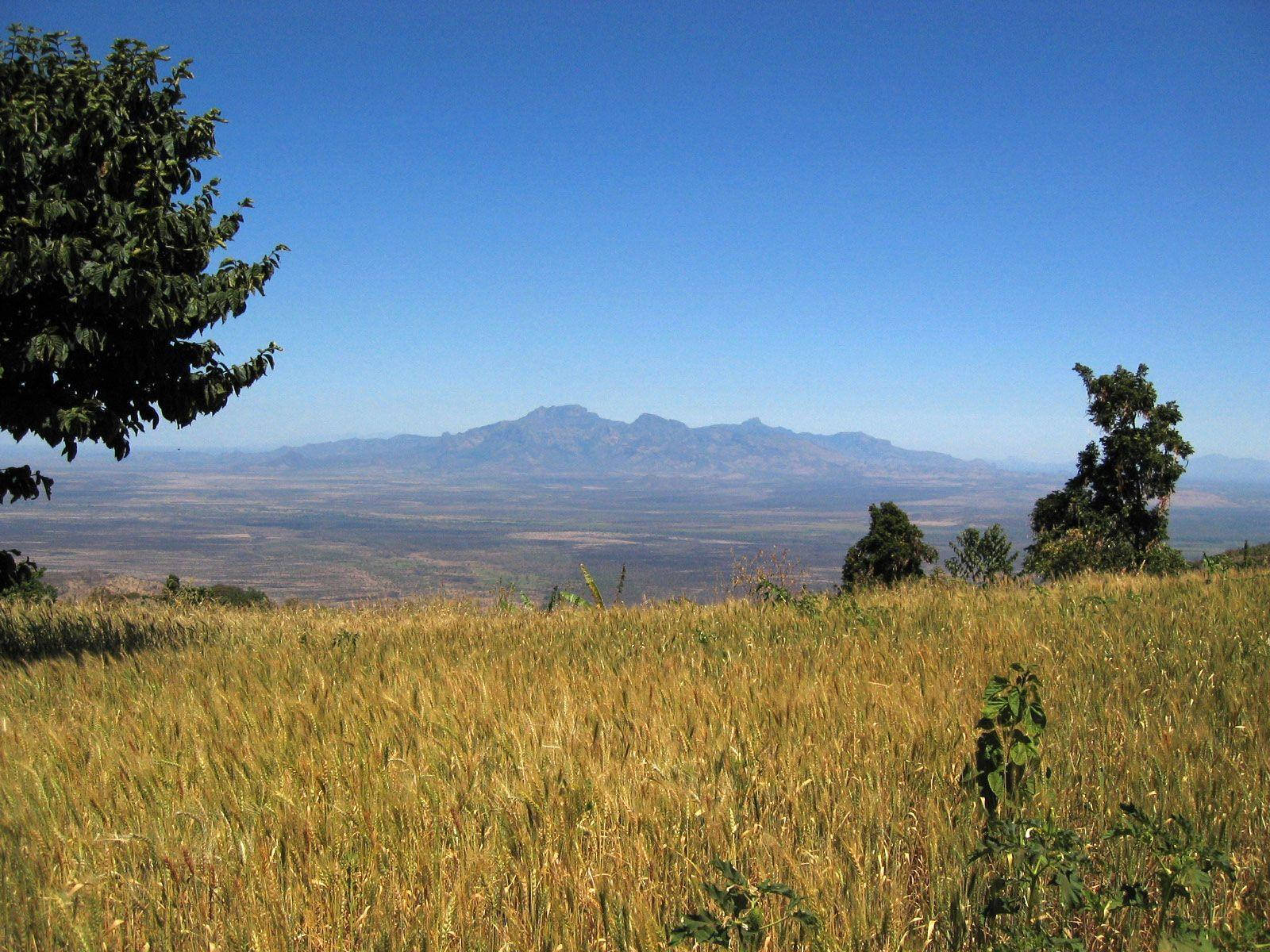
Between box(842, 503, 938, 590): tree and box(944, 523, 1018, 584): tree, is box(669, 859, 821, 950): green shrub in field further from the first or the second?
box(842, 503, 938, 590): tree

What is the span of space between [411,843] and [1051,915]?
2.20 metres

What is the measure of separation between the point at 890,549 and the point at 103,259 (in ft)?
144

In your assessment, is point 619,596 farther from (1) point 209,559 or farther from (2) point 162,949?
(1) point 209,559

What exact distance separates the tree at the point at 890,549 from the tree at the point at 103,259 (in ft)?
132

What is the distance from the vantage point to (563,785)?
3375 mm

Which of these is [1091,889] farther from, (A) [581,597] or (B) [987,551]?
(B) [987,551]

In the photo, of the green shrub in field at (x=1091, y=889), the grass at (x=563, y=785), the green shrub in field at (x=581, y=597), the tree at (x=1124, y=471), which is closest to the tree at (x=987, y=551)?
the tree at (x=1124, y=471)

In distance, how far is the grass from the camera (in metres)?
2.65

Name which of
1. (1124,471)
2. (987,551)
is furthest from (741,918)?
(1124,471)

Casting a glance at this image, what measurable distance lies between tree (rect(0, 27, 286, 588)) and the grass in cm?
274

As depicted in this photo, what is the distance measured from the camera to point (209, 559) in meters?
149

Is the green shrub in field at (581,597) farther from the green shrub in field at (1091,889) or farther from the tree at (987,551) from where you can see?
the tree at (987,551)

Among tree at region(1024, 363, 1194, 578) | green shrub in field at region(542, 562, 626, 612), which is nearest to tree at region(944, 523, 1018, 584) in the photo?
tree at region(1024, 363, 1194, 578)

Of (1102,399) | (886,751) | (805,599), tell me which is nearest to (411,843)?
(886,751)
